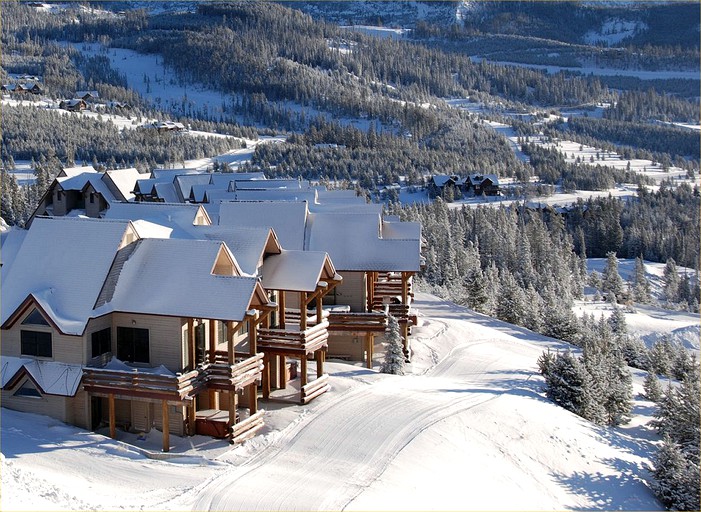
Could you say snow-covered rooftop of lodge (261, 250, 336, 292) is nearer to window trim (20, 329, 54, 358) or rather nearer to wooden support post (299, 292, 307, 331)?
wooden support post (299, 292, 307, 331)

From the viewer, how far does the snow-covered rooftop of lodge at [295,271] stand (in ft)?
80.8

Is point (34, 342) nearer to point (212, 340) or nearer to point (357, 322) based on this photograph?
point (212, 340)

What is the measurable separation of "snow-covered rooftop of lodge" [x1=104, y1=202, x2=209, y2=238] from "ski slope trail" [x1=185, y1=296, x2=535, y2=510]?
7.86 m

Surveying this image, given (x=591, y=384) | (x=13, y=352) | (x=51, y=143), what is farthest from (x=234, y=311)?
(x=51, y=143)

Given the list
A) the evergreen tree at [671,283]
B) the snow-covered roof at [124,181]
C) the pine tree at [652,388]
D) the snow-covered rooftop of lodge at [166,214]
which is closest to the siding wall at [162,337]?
the snow-covered rooftop of lodge at [166,214]

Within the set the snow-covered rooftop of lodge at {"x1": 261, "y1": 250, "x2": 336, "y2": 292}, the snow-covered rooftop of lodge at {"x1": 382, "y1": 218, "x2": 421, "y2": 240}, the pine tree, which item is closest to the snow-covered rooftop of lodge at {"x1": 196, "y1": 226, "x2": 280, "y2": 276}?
the snow-covered rooftop of lodge at {"x1": 261, "y1": 250, "x2": 336, "y2": 292}

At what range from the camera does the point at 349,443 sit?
844 inches

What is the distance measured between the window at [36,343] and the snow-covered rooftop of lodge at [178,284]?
6.22ft

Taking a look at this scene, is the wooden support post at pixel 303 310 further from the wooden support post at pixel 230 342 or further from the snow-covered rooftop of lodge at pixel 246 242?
the wooden support post at pixel 230 342

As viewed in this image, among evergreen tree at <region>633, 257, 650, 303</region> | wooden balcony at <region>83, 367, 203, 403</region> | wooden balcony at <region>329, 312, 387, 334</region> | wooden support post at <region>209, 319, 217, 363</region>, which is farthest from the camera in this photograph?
evergreen tree at <region>633, 257, 650, 303</region>

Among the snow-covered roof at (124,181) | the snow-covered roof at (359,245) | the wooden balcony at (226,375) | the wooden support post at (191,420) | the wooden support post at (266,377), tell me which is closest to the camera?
the wooden balcony at (226,375)

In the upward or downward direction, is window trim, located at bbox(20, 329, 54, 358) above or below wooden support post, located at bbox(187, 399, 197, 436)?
above

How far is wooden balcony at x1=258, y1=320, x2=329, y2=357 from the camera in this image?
24547 mm

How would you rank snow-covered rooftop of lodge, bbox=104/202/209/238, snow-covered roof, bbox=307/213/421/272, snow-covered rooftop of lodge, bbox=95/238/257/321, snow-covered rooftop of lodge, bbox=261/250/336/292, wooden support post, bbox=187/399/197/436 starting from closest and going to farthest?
snow-covered rooftop of lodge, bbox=95/238/257/321, wooden support post, bbox=187/399/197/436, snow-covered rooftop of lodge, bbox=261/250/336/292, snow-covered rooftop of lodge, bbox=104/202/209/238, snow-covered roof, bbox=307/213/421/272
